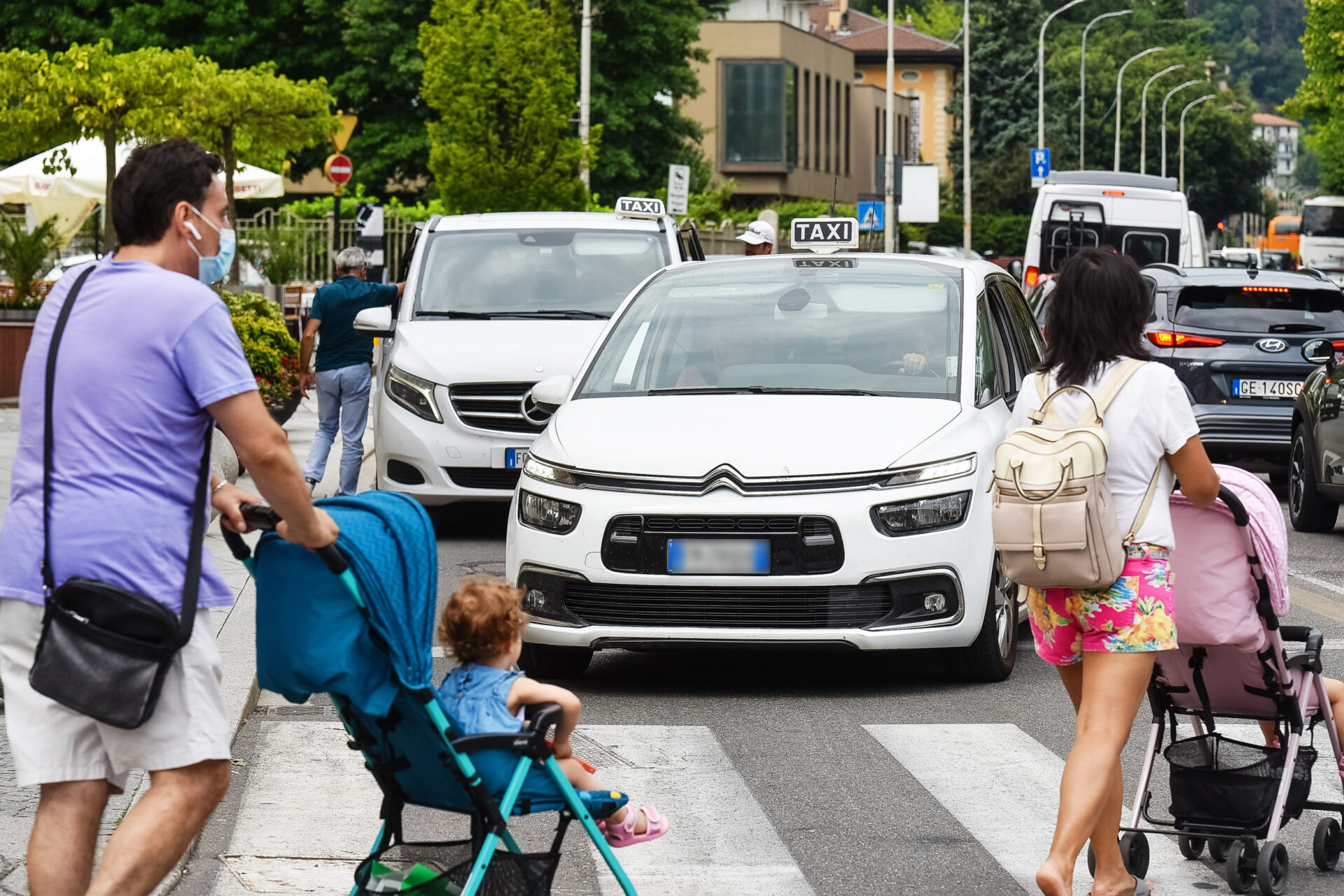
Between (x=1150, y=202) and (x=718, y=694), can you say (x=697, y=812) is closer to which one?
(x=718, y=694)

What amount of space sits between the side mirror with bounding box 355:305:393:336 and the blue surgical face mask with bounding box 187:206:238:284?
8.55 metres

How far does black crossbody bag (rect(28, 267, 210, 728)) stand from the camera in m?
3.86

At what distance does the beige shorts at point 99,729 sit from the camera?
13.0 ft

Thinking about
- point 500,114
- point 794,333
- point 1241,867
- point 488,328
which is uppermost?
Result: point 500,114

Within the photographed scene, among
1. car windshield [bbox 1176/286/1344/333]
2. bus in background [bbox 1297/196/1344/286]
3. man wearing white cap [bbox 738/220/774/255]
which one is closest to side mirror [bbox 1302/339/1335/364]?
car windshield [bbox 1176/286/1344/333]

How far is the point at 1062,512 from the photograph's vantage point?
4730 mm

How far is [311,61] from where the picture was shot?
4975 cm

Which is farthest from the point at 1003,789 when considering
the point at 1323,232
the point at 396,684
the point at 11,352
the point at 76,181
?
the point at 1323,232

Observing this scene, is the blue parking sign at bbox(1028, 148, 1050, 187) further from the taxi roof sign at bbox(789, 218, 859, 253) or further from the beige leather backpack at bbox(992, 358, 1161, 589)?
the beige leather backpack at bbox(992, 358, 1161, 589)

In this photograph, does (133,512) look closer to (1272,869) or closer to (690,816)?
(690,816)

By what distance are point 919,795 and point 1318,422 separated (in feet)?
26.6

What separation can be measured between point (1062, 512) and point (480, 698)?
1423 millimetres

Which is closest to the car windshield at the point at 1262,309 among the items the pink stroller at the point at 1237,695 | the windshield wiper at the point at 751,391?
the windshield wiper at the point at 751,391

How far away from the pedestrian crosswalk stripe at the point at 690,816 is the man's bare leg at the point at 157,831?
4.77 ft
